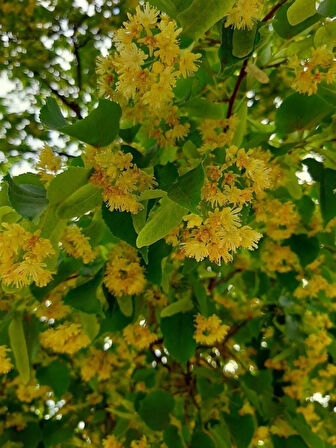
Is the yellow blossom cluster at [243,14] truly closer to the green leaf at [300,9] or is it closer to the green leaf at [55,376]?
the green leaf at [300,9]

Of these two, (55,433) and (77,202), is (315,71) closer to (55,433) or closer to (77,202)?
(77,202)

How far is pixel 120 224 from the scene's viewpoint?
0.73 metres

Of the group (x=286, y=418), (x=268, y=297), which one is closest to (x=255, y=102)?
(x=268, y=297)

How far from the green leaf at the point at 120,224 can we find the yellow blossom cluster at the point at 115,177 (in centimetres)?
4

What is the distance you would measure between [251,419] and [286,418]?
0.47 ft

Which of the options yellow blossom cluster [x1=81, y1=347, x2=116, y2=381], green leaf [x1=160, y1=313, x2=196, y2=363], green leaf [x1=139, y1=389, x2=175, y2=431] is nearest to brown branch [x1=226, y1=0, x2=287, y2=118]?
green leaf [x1=160, y1=313, x2=196, y2=363]

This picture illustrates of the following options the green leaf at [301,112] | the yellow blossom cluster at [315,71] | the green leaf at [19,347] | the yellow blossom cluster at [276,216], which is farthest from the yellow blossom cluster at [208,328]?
the yellow blossom cluster at [315,71]

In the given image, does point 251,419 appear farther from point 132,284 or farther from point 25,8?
point 25,8

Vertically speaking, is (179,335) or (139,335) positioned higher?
(179,335)

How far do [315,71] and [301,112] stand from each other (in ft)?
0.38

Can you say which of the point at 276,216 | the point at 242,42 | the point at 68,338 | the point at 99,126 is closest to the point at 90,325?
the point at 68,338

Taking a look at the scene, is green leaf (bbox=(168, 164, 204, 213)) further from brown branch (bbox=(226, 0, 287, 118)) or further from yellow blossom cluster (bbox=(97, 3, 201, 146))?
brown branch (bbox=(226, 0, 287, 118))

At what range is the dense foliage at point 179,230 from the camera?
654 mm

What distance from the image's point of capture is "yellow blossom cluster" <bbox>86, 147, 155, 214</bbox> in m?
0.66
